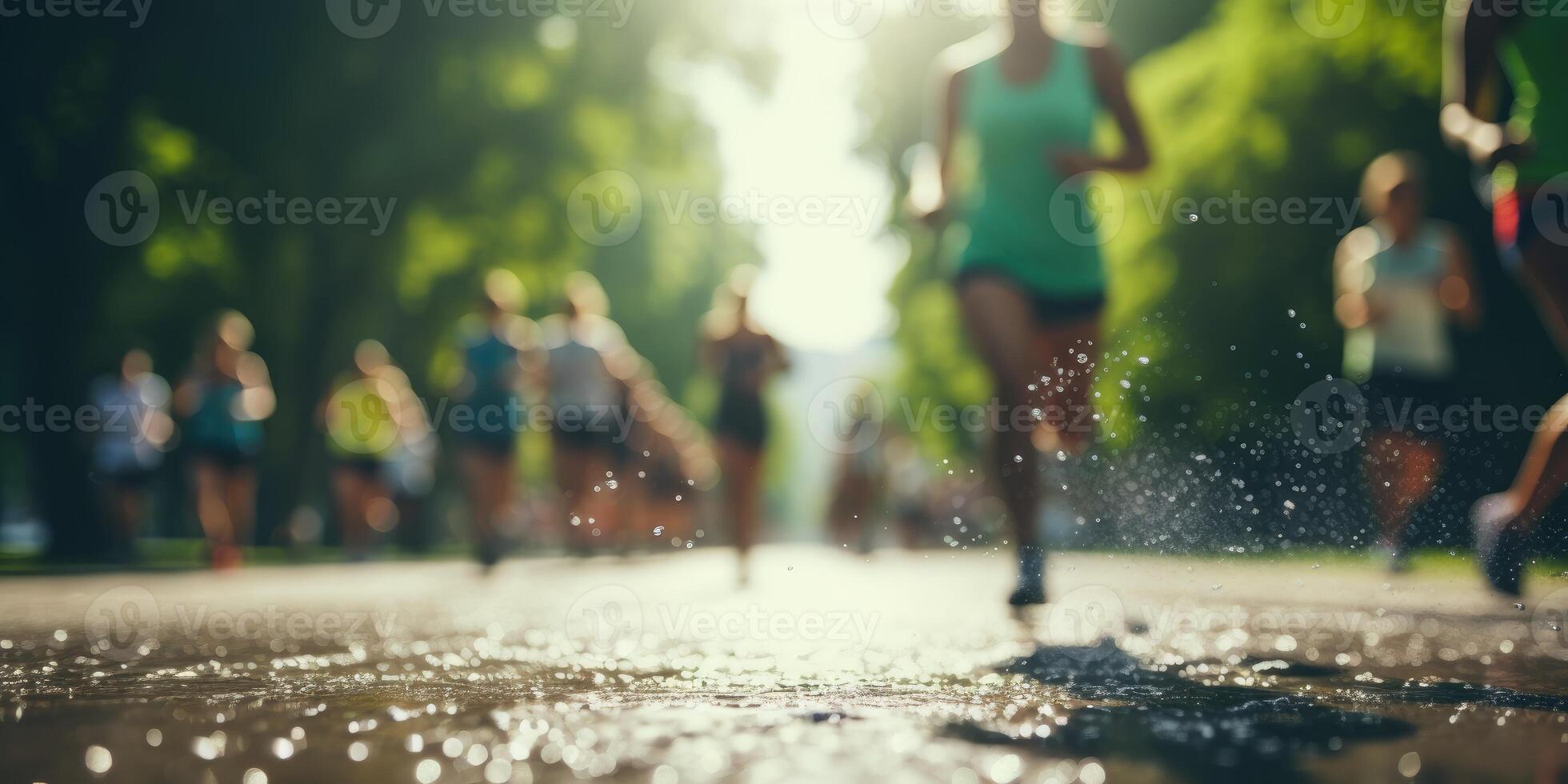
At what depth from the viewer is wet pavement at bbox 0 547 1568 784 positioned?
2457 millimetres

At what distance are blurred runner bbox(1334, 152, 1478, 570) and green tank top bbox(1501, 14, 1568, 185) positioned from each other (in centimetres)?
366

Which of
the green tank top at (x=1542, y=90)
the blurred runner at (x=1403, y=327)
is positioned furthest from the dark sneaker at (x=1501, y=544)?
the blurred runner at (x=1403, y=327)

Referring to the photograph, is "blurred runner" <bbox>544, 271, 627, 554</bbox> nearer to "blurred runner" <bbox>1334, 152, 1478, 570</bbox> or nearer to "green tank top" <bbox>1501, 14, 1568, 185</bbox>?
"blurred runner" <bbox>1334, 152, 1478, 570</bbox>

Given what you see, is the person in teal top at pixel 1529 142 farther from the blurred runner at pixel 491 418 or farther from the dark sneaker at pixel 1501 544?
the blurred runner at pixel 491 418

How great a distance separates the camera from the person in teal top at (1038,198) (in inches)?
235

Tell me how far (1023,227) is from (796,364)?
510 centimetres

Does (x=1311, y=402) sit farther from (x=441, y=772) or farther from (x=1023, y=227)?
(x=441, y=772)

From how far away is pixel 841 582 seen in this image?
991 centimetres

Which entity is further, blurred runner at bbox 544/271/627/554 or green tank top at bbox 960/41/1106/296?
blurred runner at bbox 544/271/627/554

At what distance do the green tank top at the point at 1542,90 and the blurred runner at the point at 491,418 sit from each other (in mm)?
7751

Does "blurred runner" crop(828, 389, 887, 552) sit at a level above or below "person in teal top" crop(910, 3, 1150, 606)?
below

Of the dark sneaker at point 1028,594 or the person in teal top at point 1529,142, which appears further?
the dark sneaker at point 1028,594

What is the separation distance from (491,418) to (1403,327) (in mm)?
5978

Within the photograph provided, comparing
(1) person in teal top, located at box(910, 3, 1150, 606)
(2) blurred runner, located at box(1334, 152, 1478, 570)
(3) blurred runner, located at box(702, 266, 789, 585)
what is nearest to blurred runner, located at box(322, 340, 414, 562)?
(3) blurred runner, located at box(702, 266, 789, 585)
